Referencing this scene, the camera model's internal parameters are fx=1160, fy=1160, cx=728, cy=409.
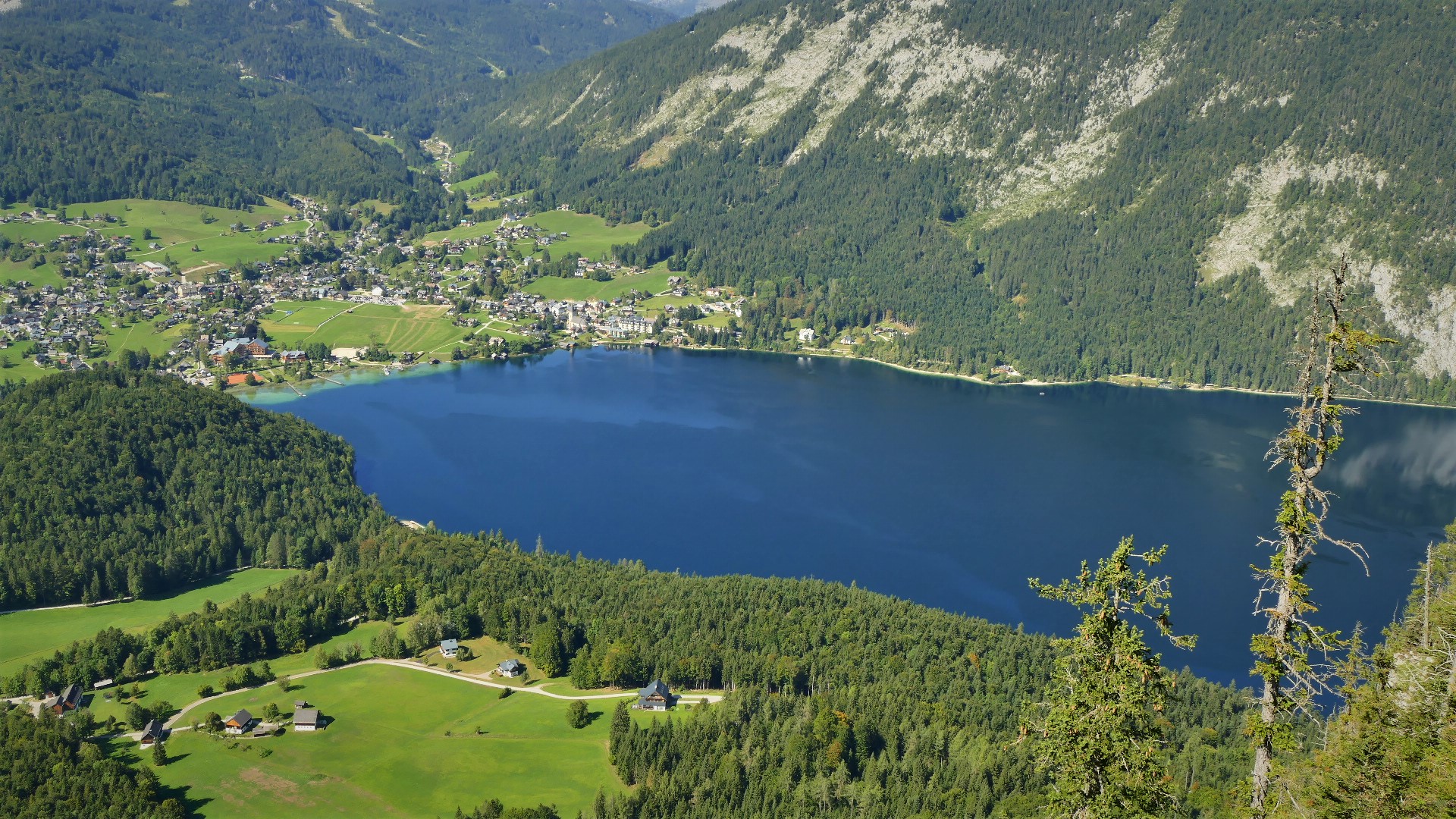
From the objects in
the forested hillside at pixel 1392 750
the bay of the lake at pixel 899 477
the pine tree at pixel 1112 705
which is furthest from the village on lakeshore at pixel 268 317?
the forested hillside at pixel 1392 750

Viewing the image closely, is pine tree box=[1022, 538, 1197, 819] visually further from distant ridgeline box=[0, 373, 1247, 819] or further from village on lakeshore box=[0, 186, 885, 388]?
village on lakeshore box=[0, 186, 885, 388]

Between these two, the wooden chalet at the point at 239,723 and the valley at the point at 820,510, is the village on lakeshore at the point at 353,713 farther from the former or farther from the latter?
the valley at the point at 820,510

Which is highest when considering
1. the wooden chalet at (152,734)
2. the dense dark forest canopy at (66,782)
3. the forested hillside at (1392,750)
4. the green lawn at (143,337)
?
the forested hillside at (1392,750)

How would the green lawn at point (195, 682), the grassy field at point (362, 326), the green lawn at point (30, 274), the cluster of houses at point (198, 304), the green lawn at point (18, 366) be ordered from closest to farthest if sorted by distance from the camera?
the green lawn at point (195, 682) < the green lawn at point (18, 366) < the cluster of houses at point (198, 304) < the grassy field at point (362, 326) < the green lawn at point (30, 274)

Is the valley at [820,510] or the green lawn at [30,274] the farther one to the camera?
the green lawn at [30,274]

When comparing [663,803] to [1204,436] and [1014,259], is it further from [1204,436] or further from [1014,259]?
[1014,259]

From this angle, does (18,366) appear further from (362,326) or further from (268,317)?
(362,326)

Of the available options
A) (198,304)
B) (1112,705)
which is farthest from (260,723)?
(198,304)

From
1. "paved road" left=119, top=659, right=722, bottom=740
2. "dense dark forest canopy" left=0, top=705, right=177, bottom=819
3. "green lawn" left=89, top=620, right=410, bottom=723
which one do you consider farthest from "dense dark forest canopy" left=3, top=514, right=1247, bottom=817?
"dense dark forest canopy" left=0, top=705, right=177, bottom=819
